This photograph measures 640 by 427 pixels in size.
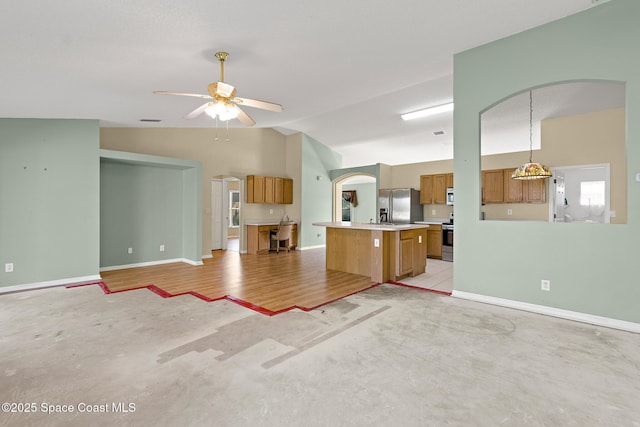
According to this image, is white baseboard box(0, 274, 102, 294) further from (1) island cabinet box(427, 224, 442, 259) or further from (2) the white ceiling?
(1) island cabinet box(427, 224, 442, 259)

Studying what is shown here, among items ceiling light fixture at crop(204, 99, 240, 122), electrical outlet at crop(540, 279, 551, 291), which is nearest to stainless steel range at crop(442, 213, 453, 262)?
electrical outlet at crop(540, 279, 551, 291)

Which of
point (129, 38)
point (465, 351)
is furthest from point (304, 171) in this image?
point (465, 351)

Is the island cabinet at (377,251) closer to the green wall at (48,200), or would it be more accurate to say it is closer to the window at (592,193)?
the window at (592,193)

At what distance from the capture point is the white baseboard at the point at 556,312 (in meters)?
2.82

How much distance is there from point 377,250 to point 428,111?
3063mm

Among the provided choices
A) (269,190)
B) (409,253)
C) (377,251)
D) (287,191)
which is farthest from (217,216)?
(409,253)

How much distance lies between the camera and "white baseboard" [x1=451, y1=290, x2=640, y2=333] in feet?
9.27

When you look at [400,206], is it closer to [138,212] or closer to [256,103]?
[256,103]

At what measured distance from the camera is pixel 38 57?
2686 mm

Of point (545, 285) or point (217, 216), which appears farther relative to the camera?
point (217, 216)

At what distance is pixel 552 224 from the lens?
324 centimetres

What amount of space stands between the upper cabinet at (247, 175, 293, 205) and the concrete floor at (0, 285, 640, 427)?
465 centimetres

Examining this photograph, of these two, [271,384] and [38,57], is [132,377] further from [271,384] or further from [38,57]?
[38,57]

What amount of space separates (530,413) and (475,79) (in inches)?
141
